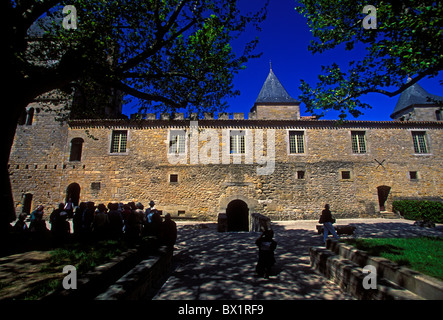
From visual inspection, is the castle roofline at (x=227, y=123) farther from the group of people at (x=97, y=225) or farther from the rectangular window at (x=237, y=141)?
the group of people at (x=97, y=225)

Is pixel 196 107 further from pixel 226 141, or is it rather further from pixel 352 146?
pixel 352 146

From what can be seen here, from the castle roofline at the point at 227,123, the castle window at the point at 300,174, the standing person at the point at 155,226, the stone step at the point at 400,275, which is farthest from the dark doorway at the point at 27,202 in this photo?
the castle window at the point at 300,174

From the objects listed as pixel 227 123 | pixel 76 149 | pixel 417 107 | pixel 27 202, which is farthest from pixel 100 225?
pixel 417 107

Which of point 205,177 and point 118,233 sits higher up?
point 205,177

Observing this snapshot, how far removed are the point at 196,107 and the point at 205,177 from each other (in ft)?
23.5

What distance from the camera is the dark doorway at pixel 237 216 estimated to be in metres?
15.5

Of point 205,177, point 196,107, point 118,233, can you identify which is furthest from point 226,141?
point 118,233

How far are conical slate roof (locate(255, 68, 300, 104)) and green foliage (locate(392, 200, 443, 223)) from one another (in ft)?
39.5

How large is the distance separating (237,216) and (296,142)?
7348mm

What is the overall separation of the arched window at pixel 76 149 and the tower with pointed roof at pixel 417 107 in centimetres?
3184

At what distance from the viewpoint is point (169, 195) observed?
1409 cm

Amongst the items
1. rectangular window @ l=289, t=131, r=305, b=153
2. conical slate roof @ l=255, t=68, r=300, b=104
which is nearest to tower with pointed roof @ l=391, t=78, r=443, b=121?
conical slate roof @ l=255, t=68, r=300, b=104

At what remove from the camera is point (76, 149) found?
49.7 feet

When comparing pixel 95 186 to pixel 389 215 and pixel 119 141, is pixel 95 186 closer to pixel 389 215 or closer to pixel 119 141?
pixel 119 141
